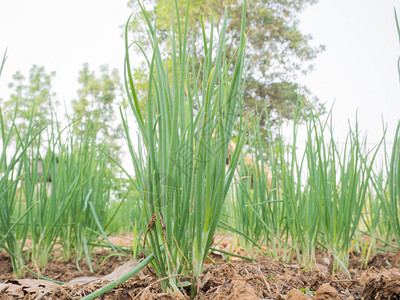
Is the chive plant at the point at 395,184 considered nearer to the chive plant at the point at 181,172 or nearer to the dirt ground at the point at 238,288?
the dirt ground at the point at 238,288

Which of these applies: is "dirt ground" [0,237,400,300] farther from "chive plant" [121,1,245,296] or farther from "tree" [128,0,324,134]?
"tree" [128,0,324,134]

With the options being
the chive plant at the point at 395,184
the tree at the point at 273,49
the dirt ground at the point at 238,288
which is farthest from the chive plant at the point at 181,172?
the tree at the point at 273,49

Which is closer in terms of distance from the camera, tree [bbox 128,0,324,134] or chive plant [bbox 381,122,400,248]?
A: chive plant [bbox 381,122,400,248]

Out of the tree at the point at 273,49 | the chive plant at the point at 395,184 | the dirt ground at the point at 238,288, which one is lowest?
the dirt ground at the point at 238,288

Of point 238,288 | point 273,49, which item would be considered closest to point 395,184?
point 238,288

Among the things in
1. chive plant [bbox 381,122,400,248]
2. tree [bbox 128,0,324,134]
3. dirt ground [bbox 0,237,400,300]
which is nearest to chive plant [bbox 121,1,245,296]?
dirt ground [bbox 0,237,400,300]

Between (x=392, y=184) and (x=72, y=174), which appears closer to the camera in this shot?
(x=392, y=184)

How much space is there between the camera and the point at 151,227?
0.68 meters

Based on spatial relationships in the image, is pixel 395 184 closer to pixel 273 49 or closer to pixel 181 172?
pixel 181 172

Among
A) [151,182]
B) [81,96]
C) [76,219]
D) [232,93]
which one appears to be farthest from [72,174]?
[81,96]

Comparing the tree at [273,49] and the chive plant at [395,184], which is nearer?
Answer: the chive plant at [395,184]

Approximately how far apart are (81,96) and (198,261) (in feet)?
53.3

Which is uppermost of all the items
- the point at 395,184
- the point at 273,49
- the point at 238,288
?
the point at 273,49

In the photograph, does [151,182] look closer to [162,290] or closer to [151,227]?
[151,227]
